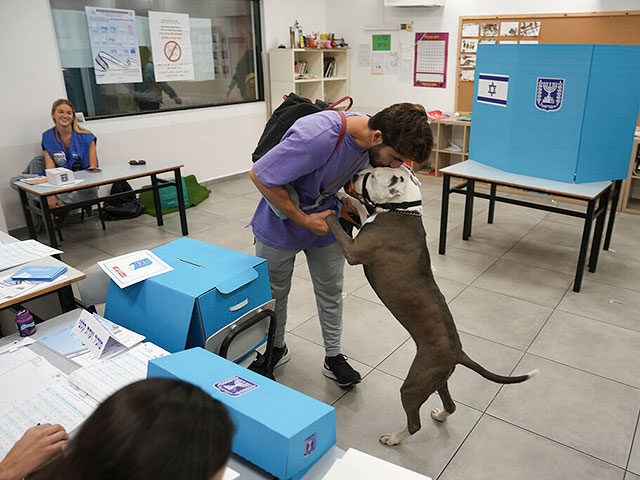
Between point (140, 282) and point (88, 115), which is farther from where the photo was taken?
point (88, 115)

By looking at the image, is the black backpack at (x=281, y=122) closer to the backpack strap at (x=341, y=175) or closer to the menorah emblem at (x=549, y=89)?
the backpack strap at (x=341, y=175)

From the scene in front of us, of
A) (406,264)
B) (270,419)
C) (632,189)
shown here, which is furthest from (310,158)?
(632,189)

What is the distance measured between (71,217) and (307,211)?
154 inches

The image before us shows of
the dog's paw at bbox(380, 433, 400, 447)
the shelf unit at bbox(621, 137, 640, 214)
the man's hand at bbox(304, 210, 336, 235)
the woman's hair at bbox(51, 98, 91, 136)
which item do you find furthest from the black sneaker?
the shelf unit at bbox(621, 137, 640, 214)

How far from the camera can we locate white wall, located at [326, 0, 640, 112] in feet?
17.2

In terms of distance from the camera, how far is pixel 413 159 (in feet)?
5.06

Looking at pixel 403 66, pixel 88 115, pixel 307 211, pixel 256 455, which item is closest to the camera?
pixel 256 455

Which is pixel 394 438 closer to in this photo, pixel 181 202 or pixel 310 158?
pixel 310 158

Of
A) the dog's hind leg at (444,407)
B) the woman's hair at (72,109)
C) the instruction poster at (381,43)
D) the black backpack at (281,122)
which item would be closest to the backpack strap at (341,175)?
the black backpack at (281,122)

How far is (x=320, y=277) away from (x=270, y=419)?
1.13 metres

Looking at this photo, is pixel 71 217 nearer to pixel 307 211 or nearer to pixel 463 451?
pixel 307 211

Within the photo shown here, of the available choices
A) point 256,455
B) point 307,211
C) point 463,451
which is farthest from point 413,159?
point 463,451

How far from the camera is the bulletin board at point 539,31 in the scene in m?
4.87

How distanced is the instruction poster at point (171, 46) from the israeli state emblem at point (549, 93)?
12.8ft
